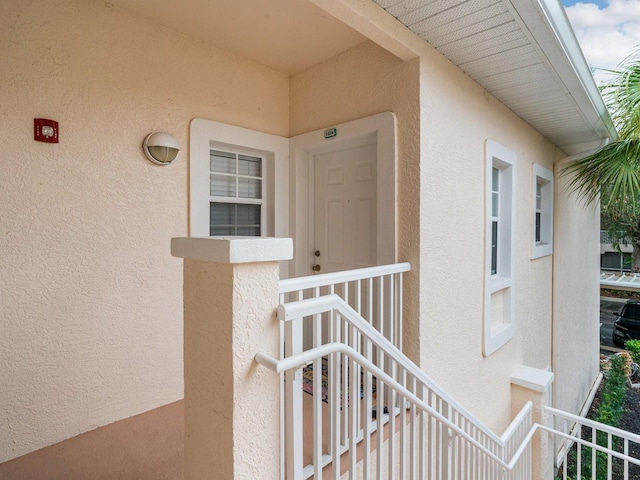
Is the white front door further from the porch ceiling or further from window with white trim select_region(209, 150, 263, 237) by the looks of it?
the porch ceiling

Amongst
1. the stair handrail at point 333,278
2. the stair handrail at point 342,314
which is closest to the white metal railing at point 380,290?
the stair handrail at point 333,278

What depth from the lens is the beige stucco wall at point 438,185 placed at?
2.53m

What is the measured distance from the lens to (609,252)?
17.8m

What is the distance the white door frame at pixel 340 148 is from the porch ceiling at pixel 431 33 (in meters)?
0.58

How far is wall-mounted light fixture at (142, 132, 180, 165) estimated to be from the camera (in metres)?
2.53

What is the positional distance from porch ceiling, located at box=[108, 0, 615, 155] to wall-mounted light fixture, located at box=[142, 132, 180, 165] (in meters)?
0.89

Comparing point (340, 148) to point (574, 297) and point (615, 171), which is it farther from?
point (574, 297)

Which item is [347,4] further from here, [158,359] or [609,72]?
[609,72]

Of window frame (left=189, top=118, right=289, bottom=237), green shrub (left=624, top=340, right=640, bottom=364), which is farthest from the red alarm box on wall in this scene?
green shrub (left=624, top=340, right=640, bottom=364)

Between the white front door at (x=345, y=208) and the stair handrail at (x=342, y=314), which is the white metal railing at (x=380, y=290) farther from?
the white front door at (x=345, y=208)

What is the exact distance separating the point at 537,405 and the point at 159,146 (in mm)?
4402

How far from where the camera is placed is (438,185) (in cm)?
269

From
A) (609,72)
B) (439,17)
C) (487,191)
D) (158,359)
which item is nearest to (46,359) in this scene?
(158,359)

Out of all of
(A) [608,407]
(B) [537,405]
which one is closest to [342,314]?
(B) [537,405]
